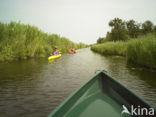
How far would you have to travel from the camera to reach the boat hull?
2.26m

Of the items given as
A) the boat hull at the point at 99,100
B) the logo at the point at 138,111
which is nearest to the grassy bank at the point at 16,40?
the boat hull at the point at 99,100

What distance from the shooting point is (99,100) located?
297 cm

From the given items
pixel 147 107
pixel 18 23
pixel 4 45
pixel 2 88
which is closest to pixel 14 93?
pixel 2 88

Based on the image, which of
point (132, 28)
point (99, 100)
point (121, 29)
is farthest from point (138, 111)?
point (132, 28)

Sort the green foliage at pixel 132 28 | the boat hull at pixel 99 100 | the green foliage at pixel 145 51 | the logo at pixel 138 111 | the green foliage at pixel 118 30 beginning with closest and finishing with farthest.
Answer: the logo at pixel 138 111
the boat hull at pixel 99 100
the green foliage at pixel 145 51
the green foliage at pixel 118 30
the green foliage at pixel 132 28

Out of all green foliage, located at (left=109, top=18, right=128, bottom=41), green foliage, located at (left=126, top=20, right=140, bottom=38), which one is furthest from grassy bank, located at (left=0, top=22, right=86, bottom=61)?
green foliage, located at (left=126, top=20, right=140, bottom=38)

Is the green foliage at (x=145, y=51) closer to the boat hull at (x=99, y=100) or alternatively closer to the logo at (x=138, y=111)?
the boat hull at (x=99, y=100)

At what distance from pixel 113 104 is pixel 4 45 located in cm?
1481

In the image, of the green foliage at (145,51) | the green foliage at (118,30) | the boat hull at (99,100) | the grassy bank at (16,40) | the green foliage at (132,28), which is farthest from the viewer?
the green foliage at (132,28)

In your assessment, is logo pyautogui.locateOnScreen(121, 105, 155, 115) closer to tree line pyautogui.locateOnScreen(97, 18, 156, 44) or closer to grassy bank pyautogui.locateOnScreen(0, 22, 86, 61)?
grassy bank pyautogui.locateOnScreen(0, 22, 86, 61)

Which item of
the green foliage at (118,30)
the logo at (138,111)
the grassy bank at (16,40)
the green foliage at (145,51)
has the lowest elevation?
the logo at (138,111)

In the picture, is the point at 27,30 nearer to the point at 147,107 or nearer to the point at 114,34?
the point at 147,107

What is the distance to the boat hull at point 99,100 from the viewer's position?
2263 millimetres

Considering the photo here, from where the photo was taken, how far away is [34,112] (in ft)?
10.8
